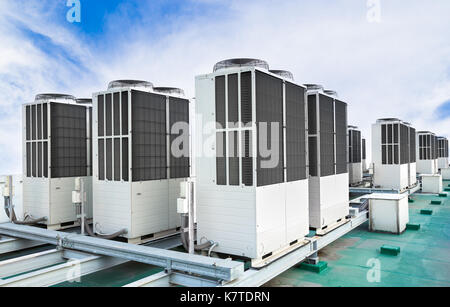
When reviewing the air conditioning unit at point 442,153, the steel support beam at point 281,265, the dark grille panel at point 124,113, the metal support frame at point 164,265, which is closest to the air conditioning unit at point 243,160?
the steel support beam at point 281,265

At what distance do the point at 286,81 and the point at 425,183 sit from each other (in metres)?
17.6

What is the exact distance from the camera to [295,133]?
23.2ft

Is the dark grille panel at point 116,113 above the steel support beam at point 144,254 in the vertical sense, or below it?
above

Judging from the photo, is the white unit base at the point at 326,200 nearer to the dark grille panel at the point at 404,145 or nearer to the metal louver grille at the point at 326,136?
the metal louver grille at the point at 326,136

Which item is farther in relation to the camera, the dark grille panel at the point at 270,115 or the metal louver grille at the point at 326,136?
the metal louver grille at the point at 326,136

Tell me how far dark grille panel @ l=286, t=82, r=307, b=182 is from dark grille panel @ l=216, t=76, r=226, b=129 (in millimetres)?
1501

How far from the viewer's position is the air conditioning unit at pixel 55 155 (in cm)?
909

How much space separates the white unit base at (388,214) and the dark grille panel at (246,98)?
289 inches

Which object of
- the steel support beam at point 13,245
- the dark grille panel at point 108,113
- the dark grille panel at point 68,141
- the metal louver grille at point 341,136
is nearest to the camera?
the dark grille panel at point 108,113

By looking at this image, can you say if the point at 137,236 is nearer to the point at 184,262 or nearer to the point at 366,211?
the point at 184,262

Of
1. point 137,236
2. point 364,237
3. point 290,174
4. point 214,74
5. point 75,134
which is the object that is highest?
point 214,74

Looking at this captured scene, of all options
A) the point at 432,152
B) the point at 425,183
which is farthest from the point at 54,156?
the point at 432,152

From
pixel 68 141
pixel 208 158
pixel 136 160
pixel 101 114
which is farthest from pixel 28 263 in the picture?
pixel 208 158

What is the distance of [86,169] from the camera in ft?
32.2
